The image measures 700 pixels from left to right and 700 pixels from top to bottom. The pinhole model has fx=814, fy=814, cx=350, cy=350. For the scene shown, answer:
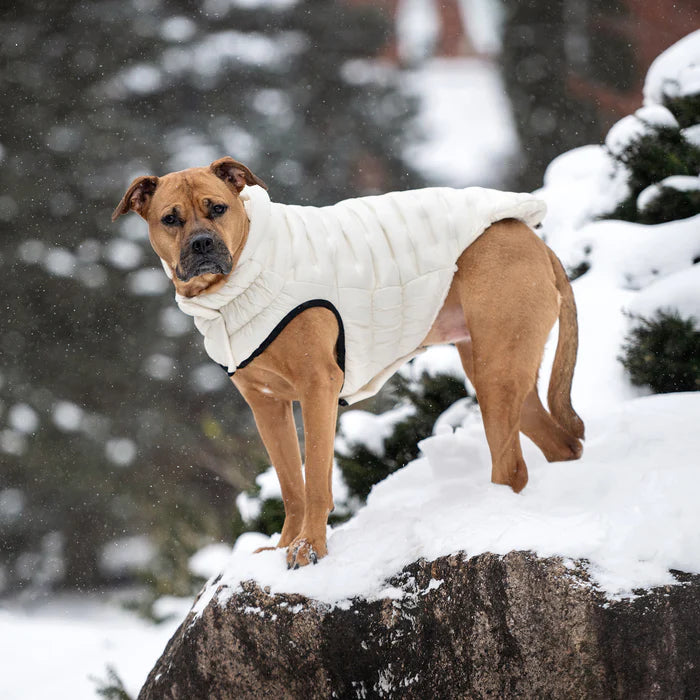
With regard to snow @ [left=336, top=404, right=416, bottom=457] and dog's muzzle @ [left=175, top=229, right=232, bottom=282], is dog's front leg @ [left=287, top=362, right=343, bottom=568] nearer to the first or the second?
dog's muzzle @ [left=175, top=229, right=232, bottom=282]

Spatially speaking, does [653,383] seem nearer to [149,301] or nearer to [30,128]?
[149,301]

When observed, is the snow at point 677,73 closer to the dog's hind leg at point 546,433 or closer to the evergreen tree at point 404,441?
the evergreen tree at point 404,441

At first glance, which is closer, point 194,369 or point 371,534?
point 371,534

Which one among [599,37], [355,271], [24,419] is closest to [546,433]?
[355,271]

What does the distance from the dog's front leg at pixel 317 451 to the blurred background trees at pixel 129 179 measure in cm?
718

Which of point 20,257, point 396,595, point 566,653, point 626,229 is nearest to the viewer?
point 566,653

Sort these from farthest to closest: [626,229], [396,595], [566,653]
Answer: [626,229] → [396,595] → [566,653]

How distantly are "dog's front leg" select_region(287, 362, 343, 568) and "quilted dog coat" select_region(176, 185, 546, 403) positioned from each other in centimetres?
20

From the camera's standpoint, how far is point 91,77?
424 inches

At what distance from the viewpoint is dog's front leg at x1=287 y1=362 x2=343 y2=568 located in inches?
112

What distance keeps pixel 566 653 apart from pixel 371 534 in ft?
2.91

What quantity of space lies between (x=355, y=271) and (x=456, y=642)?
135 cm

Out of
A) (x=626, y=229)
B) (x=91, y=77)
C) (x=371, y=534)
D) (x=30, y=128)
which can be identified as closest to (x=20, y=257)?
(x=30, y=128)

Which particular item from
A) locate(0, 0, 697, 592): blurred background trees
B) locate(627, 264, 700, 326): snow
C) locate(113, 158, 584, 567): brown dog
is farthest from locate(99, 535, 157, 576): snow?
locate(627, 264, 700, 326): snow
